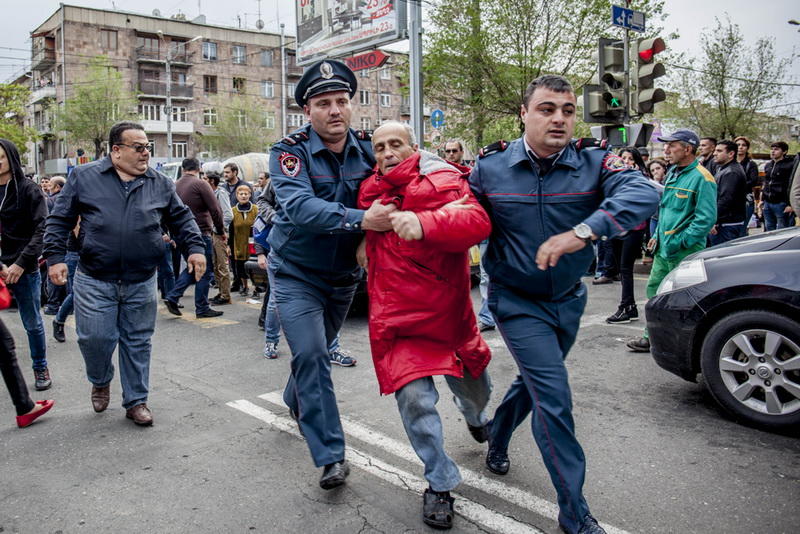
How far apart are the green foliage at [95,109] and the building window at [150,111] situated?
1048 cm

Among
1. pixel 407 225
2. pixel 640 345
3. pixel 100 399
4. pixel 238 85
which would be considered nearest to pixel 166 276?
pixel 100 399

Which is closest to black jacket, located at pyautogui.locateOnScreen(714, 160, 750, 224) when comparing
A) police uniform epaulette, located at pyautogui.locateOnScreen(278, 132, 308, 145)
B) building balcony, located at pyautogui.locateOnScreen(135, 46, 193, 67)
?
police uniform epaulette, located at pyautogui.locateOnScreen(278, 132, 308, 145)

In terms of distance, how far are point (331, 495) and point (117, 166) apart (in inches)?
102

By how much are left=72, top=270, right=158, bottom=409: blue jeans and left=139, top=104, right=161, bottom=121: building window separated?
2108 inches

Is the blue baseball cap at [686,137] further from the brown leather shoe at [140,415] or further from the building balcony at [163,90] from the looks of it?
the building balcony at [163,90]

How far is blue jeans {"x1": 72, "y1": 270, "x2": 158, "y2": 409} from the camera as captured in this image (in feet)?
14.1

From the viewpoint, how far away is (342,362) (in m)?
5.72

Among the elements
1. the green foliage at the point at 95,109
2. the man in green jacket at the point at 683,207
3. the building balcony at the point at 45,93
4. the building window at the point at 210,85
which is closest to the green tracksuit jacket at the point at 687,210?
the man in green jacket at the point at 683,207

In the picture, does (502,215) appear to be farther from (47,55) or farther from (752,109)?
(47,55)

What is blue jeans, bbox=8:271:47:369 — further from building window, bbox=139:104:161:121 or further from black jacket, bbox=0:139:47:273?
building window, bbox=139:104:161:121

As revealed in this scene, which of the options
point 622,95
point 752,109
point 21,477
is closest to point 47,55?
point 752,109

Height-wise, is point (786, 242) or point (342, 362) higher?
point (786, 242)

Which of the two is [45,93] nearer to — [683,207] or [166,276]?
[166,276]

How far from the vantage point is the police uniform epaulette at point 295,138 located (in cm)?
324
